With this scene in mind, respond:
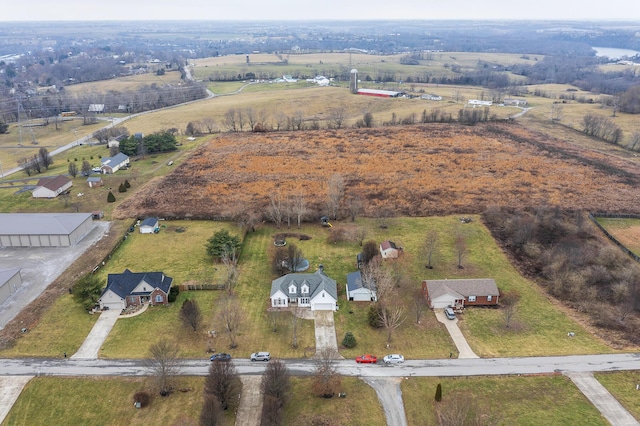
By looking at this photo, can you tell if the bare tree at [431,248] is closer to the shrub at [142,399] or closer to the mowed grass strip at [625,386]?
the mowed grass strip at [625,386]

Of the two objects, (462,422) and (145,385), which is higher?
(462,422)

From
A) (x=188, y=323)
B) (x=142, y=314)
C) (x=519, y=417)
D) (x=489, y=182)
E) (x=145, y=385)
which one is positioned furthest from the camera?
(x=489, y=182)

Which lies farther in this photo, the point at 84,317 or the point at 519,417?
the point at 84,317

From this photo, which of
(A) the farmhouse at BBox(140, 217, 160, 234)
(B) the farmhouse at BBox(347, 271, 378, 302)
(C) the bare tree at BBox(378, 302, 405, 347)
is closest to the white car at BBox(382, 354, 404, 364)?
(C) the bare tree at BBox(378, 302, 405, 347)

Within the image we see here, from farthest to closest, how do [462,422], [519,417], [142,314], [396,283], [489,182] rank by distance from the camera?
[489,182] → [396,283] → [142,314] → [519,417] → [462,422]

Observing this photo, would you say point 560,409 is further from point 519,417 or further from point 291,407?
point 291,407

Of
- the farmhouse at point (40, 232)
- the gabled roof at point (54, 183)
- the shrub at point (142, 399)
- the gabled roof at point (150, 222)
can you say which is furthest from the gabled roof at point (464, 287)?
the gabled roof at point (54, 183)

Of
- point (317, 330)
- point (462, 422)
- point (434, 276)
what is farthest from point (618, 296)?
point (317, 330)

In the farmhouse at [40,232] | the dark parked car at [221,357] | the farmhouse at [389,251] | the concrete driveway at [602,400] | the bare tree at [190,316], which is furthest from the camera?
the farmhouse at [40,232]
